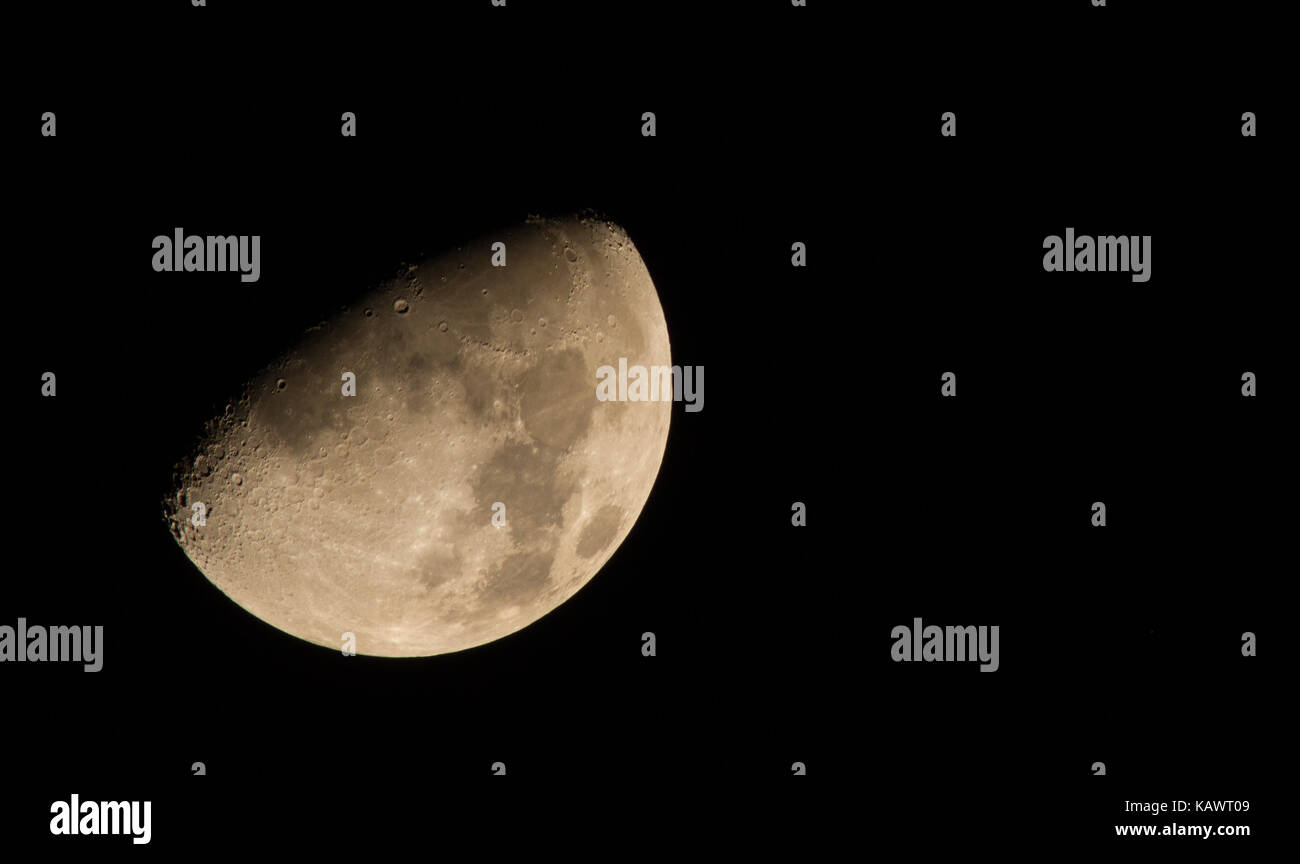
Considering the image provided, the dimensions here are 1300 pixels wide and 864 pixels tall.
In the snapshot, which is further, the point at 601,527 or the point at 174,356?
the point at 601,527

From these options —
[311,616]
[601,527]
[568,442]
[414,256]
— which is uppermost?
[414,256]

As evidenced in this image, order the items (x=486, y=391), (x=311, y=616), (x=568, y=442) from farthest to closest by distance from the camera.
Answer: (x=311, y=616), (x=568, y=442), (x=486, y=391)

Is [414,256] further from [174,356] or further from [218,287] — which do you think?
[174,356]

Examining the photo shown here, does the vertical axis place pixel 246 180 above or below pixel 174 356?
above

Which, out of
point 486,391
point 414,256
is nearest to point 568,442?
point 486,391

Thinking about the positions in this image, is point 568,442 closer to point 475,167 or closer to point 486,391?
point 486,391

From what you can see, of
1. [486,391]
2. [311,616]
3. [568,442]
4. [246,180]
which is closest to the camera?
[246,180]

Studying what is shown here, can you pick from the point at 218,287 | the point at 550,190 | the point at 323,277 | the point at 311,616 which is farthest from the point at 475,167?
the point at 311,616
